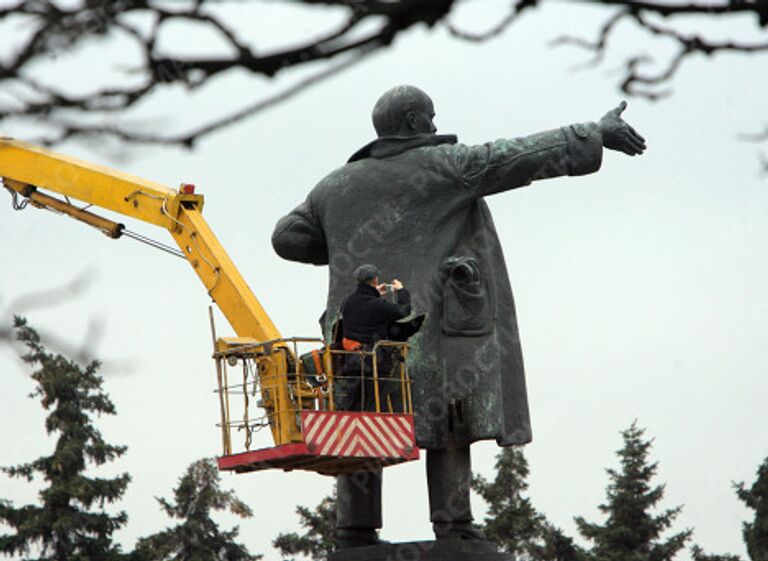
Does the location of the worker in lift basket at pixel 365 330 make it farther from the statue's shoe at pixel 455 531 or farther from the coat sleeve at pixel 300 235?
the coat sleeve at pixel 300 235

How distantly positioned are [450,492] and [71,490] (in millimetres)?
10649

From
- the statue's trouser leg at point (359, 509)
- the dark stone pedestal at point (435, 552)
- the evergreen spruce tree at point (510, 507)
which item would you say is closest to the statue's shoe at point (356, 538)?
the statue's trouser leg at point (359, 509)

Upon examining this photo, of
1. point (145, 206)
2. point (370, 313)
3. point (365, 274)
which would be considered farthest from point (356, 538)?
point (145, 206)

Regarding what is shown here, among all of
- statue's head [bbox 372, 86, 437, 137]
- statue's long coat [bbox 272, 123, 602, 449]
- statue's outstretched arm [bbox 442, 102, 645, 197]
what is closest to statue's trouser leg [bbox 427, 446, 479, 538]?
statue's long coat [bbox 272, 123, 602, 449]

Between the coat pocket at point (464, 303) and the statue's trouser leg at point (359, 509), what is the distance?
3.50 feet

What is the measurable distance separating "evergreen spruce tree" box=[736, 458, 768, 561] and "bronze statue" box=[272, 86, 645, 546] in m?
8.30

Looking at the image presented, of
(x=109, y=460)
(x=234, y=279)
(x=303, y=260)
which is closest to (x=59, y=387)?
(x=109, y=460)

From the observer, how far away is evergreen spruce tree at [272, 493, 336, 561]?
2278 centimetres

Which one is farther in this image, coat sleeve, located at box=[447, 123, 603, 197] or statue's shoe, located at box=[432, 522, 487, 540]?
coat sleeve, located at box=[447, 123, 603, 197]

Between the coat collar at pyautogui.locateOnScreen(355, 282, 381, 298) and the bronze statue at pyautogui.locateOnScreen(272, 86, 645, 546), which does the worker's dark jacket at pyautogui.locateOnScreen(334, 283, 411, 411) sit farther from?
the bronze statue at pyautogui.locateOnScreen(272, 86, 645, 546)

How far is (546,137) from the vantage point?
14125mm

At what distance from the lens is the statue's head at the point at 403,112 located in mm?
14188

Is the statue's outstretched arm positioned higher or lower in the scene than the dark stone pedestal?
higher

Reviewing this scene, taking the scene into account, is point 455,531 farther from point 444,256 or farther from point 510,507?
point 510,507
